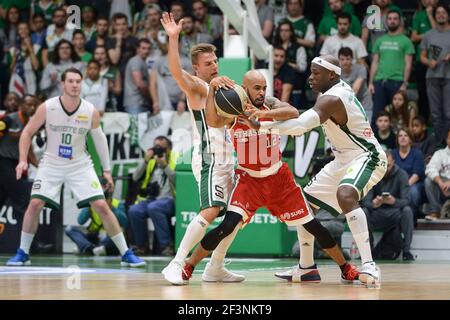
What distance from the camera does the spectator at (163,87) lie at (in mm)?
17328

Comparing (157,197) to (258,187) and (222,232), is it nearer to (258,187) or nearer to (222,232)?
(258,187)

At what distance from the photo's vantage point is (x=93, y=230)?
16109mm

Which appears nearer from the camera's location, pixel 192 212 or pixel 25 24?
pixel 192 212

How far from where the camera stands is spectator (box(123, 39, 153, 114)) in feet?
57.6

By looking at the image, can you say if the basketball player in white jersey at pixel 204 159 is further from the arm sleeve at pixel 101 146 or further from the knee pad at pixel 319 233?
the arm sleeve at pixel 101 146

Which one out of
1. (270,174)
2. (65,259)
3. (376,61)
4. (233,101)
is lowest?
(65,259)

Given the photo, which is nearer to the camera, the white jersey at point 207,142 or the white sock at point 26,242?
the white jersey at point 207,142

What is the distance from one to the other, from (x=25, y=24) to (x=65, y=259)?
639 centimetres

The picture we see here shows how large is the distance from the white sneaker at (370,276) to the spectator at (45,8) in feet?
39.1

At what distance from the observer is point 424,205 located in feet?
50.5

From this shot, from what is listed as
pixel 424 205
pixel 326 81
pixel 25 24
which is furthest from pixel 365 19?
pixel 326 81

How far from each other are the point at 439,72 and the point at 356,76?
56.4 inches

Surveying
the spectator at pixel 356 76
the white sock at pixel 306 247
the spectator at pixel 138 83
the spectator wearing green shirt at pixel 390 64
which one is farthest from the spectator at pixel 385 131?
the white sock at pixel 306 247

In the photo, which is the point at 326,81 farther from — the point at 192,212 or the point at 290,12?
the point at 290,12
